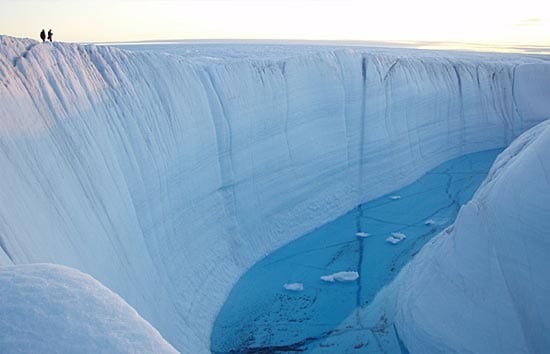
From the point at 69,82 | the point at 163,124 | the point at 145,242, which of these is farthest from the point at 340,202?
the point at 69,82

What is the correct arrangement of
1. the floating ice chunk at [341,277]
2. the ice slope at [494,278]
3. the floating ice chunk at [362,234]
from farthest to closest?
the floating ice chunk at [362,234] < the floating ice chunk at [341,277] < the ice slope at [494,278]

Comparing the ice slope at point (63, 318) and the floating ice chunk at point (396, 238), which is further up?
the ice slope at point (63, 318)

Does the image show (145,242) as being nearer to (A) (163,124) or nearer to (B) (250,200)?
(A) (163,124)

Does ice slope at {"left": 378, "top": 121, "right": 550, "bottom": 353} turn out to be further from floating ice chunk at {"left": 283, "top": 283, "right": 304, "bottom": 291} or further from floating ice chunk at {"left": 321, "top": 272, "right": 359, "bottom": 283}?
floating ice chunk at {"left": 283, "top": 283, "right": 304, "bottom": 291}

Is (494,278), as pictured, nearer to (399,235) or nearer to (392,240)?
(392,240)

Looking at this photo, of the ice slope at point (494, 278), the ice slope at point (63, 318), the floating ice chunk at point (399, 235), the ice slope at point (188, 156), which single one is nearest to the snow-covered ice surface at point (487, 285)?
the ice slope at point (494, 278)

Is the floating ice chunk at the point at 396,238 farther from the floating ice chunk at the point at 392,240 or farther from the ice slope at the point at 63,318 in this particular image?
the ice slope at the point at 63,318

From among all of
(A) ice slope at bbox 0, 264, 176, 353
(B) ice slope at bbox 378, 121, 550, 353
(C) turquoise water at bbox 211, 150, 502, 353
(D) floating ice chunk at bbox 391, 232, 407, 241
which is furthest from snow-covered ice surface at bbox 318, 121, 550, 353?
(A) ice slope at bbox 0, 264, 176, 353
